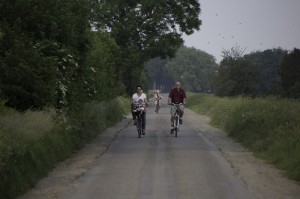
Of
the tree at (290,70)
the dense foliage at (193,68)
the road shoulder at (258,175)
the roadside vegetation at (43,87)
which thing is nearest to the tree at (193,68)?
the dense foliage at (193,68)

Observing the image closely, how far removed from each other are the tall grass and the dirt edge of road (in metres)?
0.26

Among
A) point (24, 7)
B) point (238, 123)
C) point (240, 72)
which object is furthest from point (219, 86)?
point (24, 7)

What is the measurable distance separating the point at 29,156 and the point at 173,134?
11987mm

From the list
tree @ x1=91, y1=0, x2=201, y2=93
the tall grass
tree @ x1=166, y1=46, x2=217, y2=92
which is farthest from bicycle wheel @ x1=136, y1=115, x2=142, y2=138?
tree @ x1=166, y1=46, x2=217, y2=92

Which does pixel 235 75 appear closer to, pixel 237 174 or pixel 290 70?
pixel 290 70

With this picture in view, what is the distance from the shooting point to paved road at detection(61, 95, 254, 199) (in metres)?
10.5

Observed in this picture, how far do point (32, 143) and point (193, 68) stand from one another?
6172 inches

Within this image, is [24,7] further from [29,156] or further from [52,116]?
[29,156]

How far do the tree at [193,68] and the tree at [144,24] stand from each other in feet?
360

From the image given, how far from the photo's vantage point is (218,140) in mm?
21406

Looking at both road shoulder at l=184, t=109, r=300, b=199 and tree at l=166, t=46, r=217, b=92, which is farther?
tree at l=166, t=46, r=217, b=92

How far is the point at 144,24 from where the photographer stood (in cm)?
5388

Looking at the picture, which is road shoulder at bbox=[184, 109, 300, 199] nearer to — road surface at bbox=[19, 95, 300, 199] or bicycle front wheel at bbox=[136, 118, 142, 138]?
road surface at bbox=[19, 95, 300, 199]

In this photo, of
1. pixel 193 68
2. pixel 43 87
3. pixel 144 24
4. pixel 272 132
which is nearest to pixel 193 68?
pixel 193 68
